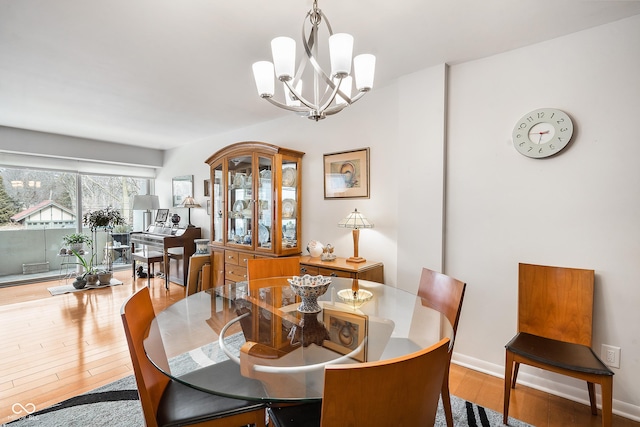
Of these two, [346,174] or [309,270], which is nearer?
[309,270]

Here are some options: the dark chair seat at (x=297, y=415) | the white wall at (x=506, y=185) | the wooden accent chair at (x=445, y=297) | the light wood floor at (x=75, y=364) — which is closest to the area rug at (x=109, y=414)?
the light wood floor at (x=75, y=364)

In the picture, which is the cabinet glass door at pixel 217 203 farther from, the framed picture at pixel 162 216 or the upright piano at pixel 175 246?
the framed picture at pixel 162 216

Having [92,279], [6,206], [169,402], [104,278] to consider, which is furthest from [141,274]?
[169,402]

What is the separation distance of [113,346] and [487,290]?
10.3 ft

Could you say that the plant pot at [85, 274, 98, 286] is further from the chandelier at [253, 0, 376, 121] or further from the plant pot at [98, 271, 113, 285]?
the chandelier at [253, 0, 376, 121]

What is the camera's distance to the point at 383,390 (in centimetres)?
74

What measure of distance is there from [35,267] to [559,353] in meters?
6.65

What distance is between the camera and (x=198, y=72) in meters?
2.47

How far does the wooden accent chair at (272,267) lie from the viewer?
97.9 inches

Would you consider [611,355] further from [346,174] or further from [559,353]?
[346,174]

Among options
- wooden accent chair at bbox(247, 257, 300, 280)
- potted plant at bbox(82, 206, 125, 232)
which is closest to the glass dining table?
wooden accent chair at bbox(247, 257, 300, 280)

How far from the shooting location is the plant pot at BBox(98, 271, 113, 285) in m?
4.60

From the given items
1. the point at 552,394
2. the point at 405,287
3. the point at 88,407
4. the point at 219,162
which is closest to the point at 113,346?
the point at 88,407

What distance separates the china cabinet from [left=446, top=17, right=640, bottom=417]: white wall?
66.1 inches
